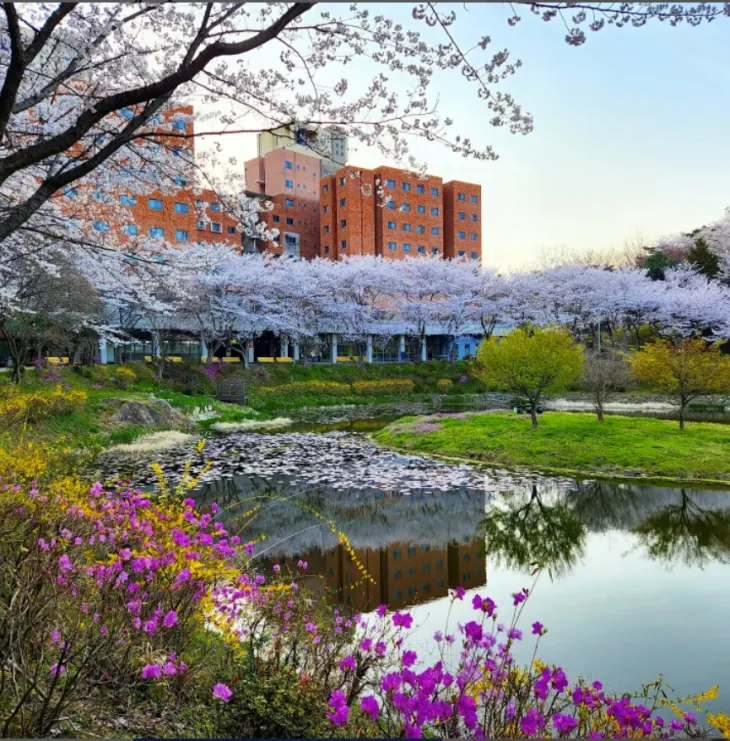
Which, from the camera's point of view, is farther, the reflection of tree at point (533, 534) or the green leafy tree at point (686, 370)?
the green leafy tree at point (686, 370)

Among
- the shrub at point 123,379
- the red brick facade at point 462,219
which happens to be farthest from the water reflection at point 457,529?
the red brick facade at point 462,219

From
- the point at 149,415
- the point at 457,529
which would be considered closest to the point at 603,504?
the point at 457,529

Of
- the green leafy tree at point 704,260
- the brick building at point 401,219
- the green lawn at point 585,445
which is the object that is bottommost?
the green lawn at point 585,445

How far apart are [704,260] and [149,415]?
39442 millimetres

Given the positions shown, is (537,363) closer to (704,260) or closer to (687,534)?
(687,534)

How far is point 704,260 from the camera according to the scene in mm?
40719

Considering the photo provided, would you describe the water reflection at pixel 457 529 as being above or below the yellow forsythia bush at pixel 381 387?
below

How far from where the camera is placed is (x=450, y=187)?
56062 mm

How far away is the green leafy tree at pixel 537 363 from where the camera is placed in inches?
645

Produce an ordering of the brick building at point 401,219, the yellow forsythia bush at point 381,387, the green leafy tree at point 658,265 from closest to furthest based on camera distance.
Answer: the yellow forsythia bush at point 381,387, the green leafy tree at point 658,265, the brick building at point 401,219

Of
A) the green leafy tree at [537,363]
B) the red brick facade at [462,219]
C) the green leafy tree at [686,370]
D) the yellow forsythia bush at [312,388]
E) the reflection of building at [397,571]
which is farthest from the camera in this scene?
the red brick facade at [462,219]

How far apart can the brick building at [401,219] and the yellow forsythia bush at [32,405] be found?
118ft

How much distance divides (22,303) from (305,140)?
15.6m

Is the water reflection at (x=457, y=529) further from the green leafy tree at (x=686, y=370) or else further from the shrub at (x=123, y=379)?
the shrub at (x=123, y=379)
